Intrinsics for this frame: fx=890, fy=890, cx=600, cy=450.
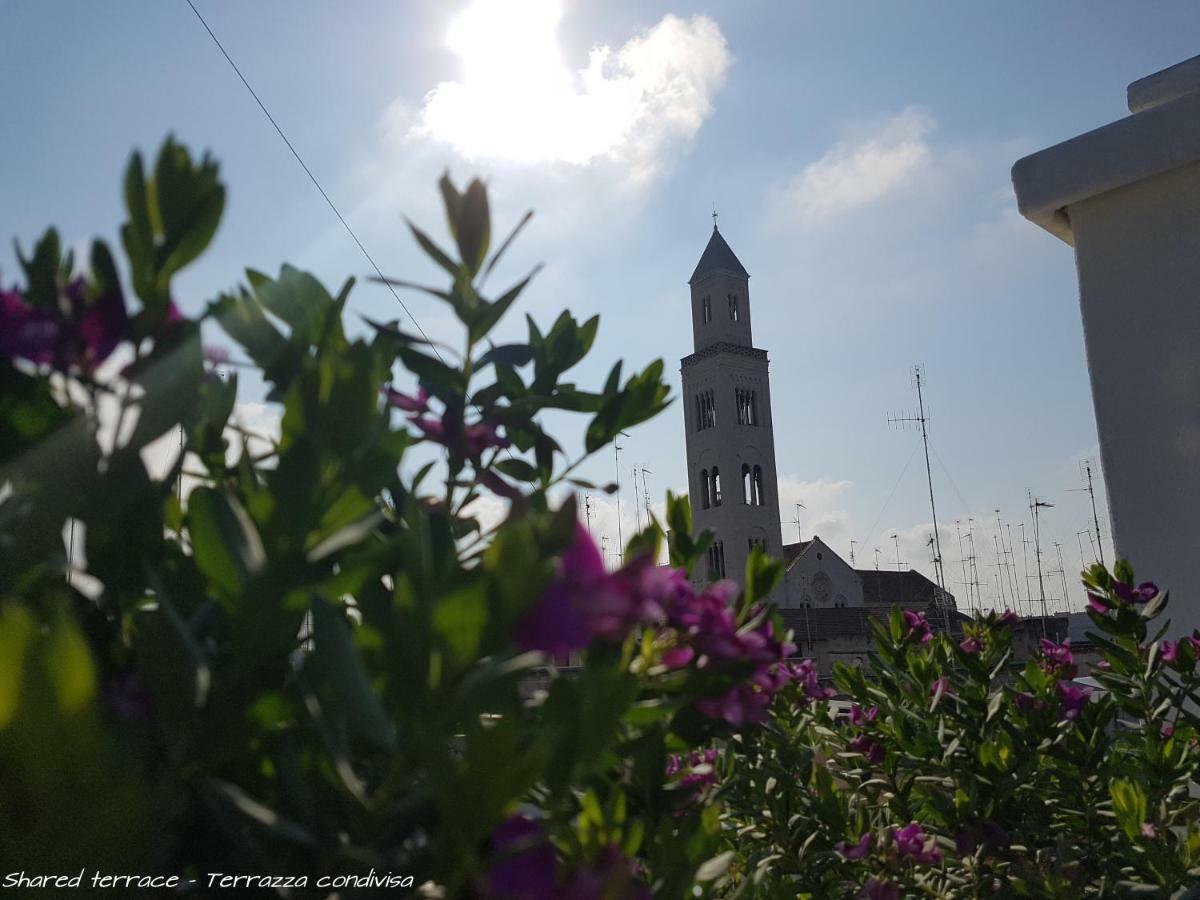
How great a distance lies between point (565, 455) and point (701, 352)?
48.0 metres

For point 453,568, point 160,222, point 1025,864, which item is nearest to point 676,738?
point 453,568

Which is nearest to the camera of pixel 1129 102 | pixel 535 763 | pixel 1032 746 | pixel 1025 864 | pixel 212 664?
pixel 535 763

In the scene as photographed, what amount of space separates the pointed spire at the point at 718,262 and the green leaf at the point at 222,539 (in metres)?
48.5

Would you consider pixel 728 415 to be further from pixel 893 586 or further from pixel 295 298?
pixel 295 298

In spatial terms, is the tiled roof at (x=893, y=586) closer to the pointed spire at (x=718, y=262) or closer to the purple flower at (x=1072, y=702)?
the pointed spire at (x=718, y=262)

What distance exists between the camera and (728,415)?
46781 mm

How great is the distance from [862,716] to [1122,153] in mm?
2173

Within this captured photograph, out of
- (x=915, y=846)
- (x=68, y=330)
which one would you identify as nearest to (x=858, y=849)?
(x=915, y=846)

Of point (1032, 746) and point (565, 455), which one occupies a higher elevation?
point (565, 455)

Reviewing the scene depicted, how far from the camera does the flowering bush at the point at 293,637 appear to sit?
1.35 ft

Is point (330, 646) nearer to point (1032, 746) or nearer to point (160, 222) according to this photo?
point (160, 222)

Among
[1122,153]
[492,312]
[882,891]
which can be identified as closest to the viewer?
[492,312]

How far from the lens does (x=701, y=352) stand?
4847 cm

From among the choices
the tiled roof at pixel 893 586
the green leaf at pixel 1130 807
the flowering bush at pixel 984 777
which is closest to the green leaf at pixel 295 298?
the flowering bush at pixel 984 777
